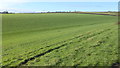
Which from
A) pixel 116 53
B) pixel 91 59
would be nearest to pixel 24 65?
pixel 91 59

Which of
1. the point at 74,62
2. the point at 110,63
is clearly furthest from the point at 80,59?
the point at 110,63

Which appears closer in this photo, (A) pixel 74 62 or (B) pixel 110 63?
(B) pixel 110 63

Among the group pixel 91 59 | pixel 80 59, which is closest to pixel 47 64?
pixel 80 59

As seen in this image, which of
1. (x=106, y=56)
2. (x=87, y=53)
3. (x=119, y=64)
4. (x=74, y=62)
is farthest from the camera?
(x=87, y=53)

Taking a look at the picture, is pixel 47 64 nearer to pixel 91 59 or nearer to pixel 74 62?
pixel 74 62

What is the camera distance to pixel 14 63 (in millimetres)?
10016

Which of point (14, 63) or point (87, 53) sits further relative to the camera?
point (87, 53)

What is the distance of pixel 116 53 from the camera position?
33.8 feet

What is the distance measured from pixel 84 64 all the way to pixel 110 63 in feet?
5.82

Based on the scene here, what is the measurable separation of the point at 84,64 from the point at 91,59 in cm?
104

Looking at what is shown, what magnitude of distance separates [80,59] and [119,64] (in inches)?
107

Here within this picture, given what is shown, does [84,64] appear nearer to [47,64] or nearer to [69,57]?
[69,57]

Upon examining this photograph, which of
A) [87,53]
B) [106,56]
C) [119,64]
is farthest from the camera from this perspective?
[87,53]

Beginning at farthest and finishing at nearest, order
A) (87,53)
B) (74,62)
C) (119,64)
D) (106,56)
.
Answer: (87,53)
(106,56)
(74,62)
(119,64)
